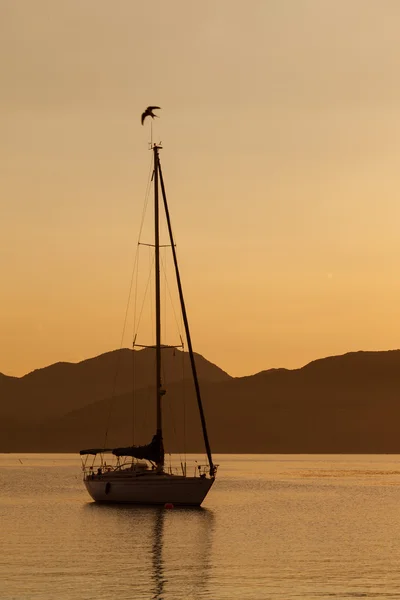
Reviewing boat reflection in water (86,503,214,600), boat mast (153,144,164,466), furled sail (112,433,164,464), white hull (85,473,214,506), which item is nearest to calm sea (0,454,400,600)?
boat reflection in water (86,503,214,600)

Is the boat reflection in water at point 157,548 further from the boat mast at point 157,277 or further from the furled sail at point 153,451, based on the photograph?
the boat mast at point 157,277

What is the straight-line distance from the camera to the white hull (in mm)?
83625

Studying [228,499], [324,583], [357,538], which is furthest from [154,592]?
[228,499]

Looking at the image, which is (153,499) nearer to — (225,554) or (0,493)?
(225,554)

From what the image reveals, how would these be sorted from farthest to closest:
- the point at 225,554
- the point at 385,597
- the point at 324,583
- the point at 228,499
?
the point at 228,499 < the point at 225,554 < the point at 324,583 < the point at 385,597

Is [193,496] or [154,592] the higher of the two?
[193,496]

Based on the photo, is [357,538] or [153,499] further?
[153,499]

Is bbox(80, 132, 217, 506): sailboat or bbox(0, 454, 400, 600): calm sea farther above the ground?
bbox(80, 132, 217, 506): sailboat

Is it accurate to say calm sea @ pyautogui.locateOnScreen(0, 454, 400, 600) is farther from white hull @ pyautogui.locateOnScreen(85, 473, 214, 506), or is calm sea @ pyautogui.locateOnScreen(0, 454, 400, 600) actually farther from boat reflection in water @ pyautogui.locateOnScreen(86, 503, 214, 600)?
white hull @ pyautogui.locateOnScreen(85, 473, 214, 506)

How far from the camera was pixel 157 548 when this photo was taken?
67688mm

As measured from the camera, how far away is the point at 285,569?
189ft

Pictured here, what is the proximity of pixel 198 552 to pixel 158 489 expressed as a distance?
18.3 meters

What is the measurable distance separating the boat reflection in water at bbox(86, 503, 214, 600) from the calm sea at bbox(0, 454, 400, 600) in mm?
58

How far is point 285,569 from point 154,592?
1052cm
